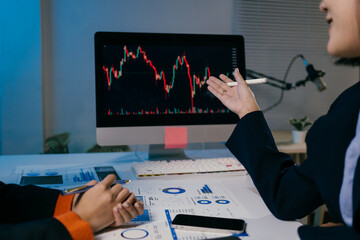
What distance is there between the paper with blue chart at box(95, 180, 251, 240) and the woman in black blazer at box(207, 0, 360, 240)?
0.12 meters

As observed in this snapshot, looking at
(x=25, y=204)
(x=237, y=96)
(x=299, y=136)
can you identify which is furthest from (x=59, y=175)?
(x=299, y=136)

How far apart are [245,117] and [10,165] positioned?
36.5 inches

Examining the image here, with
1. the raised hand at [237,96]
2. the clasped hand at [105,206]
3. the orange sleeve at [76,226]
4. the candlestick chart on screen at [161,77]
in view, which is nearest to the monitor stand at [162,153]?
the candlestick chart on screen at [161,77]

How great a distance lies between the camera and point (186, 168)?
1.35 meters

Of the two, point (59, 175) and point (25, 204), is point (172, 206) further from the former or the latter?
point (59, 175)

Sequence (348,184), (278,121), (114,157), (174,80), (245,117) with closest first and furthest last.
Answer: (348,184)
(245,117)
(174,80)
(114,157)
(278,121)

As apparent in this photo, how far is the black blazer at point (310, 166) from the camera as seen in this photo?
0.71 m

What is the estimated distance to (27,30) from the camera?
8.68ft

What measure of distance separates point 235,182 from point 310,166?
1.49ft

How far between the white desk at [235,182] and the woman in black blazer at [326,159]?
0.13 ft

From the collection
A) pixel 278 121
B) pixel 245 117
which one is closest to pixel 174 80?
pixel 245 117

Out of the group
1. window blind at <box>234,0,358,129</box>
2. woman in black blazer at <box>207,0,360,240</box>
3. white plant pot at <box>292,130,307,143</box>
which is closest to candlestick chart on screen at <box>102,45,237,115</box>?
woman in black blazer at <box>207,0,360,240</box>

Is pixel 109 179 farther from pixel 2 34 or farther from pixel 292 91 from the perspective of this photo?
pixel 292 91

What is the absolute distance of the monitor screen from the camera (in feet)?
4.83
